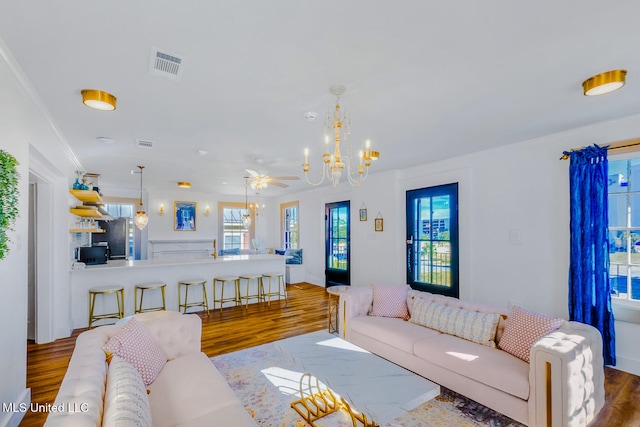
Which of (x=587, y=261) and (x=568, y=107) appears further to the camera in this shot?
(x=587, y=261)

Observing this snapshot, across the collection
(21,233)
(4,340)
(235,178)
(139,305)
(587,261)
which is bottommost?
(139,305)

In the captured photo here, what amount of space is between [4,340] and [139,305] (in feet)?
9.45

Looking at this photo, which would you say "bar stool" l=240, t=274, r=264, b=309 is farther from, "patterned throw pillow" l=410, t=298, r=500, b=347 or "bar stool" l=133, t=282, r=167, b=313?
"patterned throw pillow" l=410, t=298, r=500, b=347

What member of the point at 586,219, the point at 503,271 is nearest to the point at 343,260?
the point at 503,271

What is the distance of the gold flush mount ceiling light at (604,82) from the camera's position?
2141 millimetres

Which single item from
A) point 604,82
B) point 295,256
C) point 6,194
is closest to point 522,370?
point 604,82

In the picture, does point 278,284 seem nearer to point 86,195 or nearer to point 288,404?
point 86,195

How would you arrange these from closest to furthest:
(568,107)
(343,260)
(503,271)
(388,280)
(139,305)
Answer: (568,107)
(503,271)
(139,305)
(388,280)
(343,260)

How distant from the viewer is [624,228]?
3174mm

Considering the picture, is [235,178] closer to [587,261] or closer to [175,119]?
[175,119]

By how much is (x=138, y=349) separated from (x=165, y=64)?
6.35 feet

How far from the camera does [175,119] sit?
3021 millimetres

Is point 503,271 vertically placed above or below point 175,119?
below

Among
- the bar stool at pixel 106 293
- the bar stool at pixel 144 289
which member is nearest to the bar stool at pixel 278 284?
the bar stool at pixel 144 289
